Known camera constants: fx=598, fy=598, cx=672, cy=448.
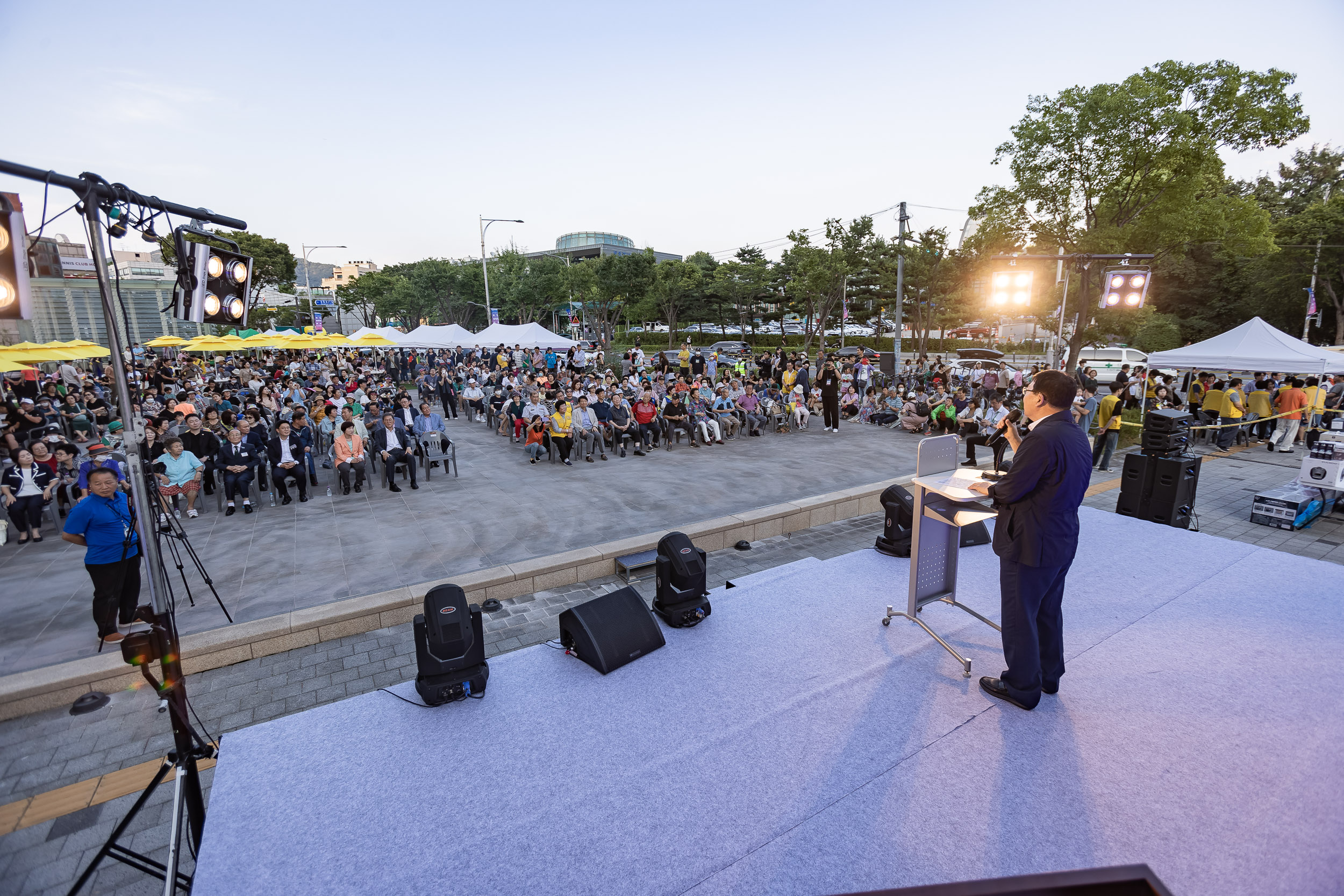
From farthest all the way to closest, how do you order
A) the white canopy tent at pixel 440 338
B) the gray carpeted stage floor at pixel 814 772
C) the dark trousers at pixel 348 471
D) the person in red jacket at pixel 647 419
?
the white canopy tent at pixel 440 338 < the person in red jacket at pixel 647 419 < the dark trousers at pixel 348 471 < the gray carpeted stage floor at pixel 814 772

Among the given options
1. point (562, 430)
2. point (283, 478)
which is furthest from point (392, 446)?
point (562, 430)

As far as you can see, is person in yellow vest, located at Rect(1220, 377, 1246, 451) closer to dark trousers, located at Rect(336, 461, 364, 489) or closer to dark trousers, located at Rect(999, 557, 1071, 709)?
dark trousers, located at Rect(999, 557, 1071, 709)

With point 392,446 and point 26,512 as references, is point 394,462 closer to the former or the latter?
point 392,446

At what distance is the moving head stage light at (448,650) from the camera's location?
12.1 ft

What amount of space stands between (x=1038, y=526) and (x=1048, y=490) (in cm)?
22

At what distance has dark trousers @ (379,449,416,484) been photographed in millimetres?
9344

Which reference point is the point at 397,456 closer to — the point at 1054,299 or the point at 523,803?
the point at 523,803

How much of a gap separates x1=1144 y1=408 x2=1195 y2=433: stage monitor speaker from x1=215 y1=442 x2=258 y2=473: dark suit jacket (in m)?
Answer: 12.0

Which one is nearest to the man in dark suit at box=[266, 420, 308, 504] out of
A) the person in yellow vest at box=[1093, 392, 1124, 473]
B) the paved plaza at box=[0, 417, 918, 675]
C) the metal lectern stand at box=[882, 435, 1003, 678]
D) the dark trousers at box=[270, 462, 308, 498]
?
the dark trousers at box=[270, 462, 308, 498]

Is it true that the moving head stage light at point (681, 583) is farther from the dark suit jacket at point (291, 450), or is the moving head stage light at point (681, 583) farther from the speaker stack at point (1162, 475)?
the dark suit jacket at point (291, 450)

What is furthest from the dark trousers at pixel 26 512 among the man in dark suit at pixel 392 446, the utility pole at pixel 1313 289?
the utility pole at pixel 1313 289

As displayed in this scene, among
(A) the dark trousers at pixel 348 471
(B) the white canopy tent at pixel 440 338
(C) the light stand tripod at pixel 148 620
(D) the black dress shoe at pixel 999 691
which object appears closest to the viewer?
(C) the light stand tripod at pixel 148 620

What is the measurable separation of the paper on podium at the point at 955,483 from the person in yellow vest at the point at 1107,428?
26.5 feet

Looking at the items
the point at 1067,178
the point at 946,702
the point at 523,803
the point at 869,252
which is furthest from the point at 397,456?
the point at 869,252
